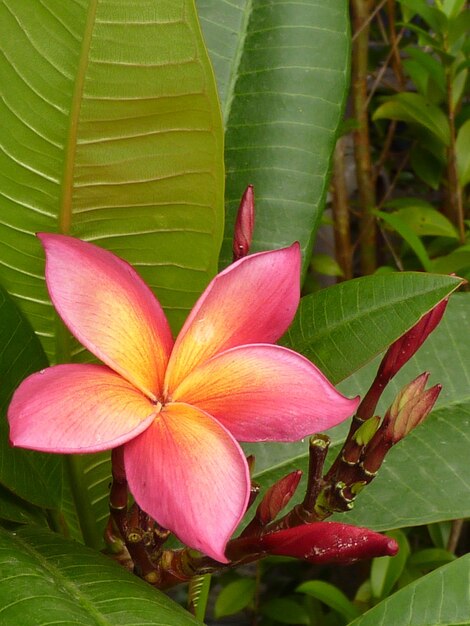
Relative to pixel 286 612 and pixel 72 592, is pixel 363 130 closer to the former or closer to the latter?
pixel 286 612

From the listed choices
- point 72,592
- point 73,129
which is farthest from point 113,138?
point 72,592

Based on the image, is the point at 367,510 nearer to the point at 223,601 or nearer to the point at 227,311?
the point at 227,311

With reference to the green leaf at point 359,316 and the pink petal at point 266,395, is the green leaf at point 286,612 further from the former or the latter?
the pink petal at point 266,395

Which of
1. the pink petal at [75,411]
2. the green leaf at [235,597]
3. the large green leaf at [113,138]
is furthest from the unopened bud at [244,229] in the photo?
the green leaf at [235,597]

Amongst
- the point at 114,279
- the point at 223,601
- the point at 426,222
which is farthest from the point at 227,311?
the point at 223,601

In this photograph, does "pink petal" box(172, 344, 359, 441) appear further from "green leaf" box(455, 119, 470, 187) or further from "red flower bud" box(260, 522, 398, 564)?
"green leaf" box(455, 119, 470, 187)

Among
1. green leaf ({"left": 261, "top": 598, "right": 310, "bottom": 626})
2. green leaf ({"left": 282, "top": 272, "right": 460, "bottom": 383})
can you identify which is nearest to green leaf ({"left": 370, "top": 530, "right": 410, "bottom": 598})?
green leaf ({"left": 261, "top": 598, "right": 310, "bottom": 626})
